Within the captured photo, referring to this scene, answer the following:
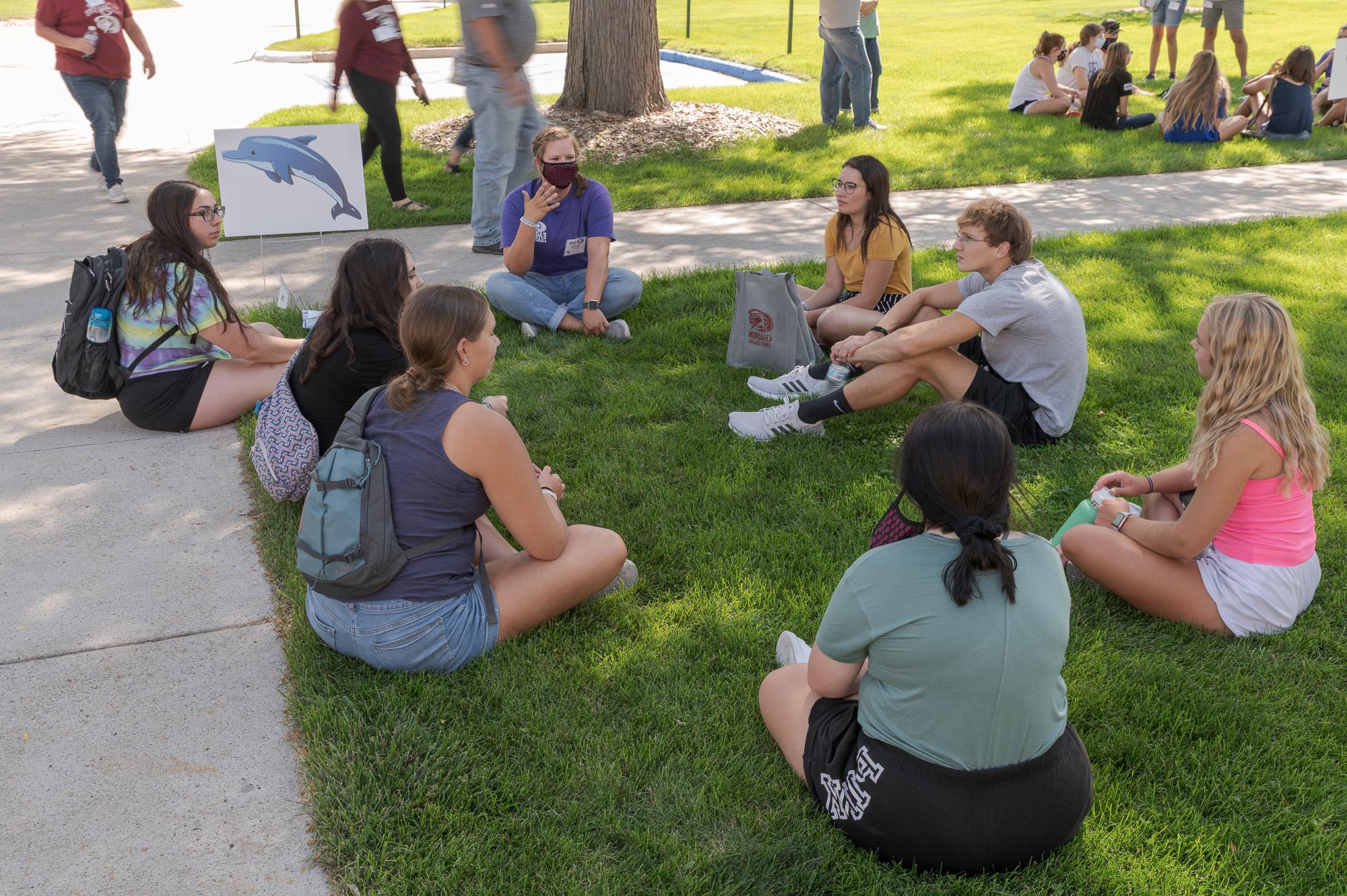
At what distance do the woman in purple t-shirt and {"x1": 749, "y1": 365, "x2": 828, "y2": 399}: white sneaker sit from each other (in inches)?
45.7

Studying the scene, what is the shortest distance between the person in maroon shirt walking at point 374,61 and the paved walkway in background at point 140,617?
868mm

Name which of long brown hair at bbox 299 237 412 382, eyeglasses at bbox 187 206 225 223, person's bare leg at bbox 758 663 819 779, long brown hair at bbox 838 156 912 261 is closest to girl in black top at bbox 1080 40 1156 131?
long brown hair at bbox 838 156 912 261

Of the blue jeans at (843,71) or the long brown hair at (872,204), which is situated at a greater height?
the blue jeans at (843,71)

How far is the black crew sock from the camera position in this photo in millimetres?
5168

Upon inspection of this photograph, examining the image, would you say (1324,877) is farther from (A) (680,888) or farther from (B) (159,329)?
(B) (159,329)

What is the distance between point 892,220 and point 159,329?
3759 mm

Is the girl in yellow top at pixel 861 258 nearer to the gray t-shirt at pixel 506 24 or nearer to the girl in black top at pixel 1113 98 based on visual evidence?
the gray t-shirt at pixel 506 24

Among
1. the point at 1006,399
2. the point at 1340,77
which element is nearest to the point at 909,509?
the point at 1006,399

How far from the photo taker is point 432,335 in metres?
3.29

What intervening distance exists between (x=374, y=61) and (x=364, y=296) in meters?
5.09

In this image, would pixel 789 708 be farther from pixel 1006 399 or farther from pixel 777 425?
pixel 1006 399

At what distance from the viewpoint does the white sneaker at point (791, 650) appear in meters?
3.56

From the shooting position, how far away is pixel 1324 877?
286 centimetres

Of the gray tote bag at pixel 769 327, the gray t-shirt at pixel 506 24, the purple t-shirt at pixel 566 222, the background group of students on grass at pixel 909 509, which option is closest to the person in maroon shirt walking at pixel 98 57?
the gray t-shirt at pixel 506 24
